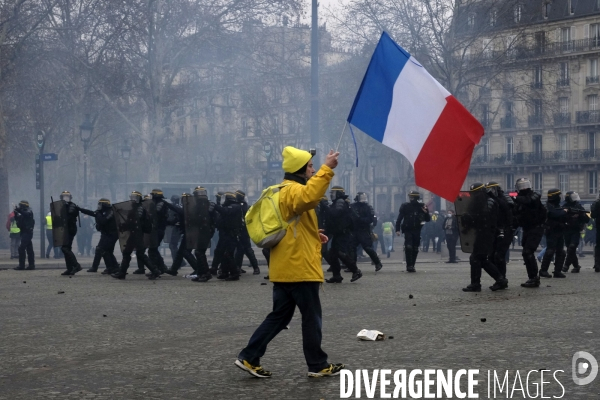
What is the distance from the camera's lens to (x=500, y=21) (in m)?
45.1

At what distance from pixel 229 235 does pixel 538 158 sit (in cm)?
6165

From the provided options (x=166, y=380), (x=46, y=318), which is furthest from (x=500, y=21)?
(x=166, y=380)

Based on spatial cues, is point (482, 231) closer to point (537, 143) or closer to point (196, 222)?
point (196, 222)

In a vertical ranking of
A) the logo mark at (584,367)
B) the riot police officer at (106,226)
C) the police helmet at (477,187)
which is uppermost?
the police helmet at (477,187)

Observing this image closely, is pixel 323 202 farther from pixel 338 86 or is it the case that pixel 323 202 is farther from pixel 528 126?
pixel 528 126

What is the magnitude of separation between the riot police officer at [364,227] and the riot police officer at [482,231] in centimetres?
579

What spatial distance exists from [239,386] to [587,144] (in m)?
71.8

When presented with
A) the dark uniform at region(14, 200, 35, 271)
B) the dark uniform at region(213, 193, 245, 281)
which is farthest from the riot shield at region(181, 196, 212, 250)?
the dark uniform at region(14, 200, 35, 271)

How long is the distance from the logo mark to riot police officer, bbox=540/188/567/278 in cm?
1014

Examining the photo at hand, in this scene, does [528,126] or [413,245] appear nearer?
[413,245]

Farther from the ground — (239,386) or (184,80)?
(184,80)

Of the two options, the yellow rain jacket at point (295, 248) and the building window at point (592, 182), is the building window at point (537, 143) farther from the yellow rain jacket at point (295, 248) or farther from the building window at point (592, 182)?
the yellow rain jacket at point (295, 248)

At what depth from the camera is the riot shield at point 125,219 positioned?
1877 cm

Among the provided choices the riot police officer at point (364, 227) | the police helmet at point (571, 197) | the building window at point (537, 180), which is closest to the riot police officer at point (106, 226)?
the riot police officer at point (364, 227)
